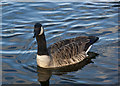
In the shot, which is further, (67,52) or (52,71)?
(67,52)

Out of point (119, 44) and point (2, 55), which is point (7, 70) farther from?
point (119, 44)

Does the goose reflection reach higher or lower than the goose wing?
lower

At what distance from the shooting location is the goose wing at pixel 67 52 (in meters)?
12.1

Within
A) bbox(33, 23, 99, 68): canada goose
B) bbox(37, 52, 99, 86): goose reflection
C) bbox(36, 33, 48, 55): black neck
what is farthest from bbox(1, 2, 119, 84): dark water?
bbox(36, 33, 48, 55): black neck

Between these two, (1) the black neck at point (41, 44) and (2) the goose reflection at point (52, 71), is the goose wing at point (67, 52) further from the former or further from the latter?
(1) the black neck at point (41, 44)

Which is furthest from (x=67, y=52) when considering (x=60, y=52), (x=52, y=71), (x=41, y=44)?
(x=41, y=44)

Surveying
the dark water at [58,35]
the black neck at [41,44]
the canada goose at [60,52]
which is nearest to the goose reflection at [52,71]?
the dark water at [58,35]

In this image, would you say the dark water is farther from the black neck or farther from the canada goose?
the black neck

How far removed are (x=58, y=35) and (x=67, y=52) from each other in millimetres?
2659

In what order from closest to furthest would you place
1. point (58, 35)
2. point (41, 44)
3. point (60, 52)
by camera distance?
point (41, 44), point (60, 52), point (58, 35)

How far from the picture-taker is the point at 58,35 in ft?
48.4

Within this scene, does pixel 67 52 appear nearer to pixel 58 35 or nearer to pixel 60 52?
pixel 60 52

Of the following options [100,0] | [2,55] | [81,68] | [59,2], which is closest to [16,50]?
[2,55]

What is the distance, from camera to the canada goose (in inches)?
465
